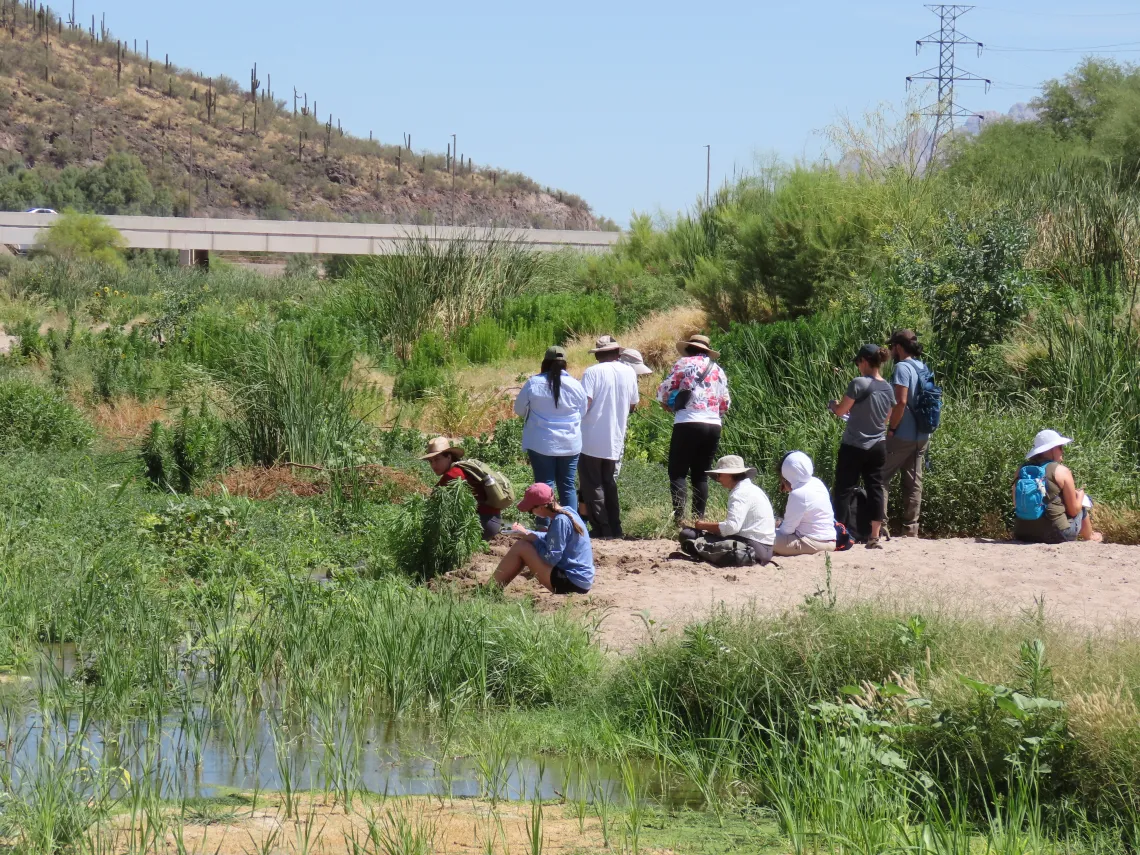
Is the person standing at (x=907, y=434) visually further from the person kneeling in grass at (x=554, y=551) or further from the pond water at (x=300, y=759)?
the pond water at (x=300, y=759)

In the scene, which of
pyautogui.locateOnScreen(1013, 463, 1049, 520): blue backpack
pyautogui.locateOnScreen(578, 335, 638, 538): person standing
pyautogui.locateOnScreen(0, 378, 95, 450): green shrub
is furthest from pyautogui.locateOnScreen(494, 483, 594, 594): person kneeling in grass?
pyautogui.locateOnScreen(0, 378, 95, 450): green shrub

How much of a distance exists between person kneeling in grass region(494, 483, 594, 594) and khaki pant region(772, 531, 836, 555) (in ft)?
5.96

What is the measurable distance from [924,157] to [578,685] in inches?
714

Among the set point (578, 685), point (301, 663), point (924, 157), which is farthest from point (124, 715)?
point (924, 157)

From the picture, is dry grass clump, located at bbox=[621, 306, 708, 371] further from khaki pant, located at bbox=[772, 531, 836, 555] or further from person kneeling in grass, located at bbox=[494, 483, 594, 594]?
person kneeling in grass, located at bbox=[494, 483, 594, 594]

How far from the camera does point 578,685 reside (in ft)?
21.7

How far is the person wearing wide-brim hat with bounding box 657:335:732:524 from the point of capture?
10070 mm

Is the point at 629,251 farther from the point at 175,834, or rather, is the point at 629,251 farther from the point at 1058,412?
the point at 175,834

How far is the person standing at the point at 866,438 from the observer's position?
9695 millimetres

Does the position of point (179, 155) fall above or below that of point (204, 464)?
above

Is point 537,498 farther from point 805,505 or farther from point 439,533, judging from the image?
point 805,505

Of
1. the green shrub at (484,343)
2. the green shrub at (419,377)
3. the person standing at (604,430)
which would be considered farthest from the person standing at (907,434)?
the green shrub at (484,343)

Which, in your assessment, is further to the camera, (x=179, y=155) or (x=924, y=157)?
(x=179, y=155)

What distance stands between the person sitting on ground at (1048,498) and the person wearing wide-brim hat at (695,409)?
2.33 m
